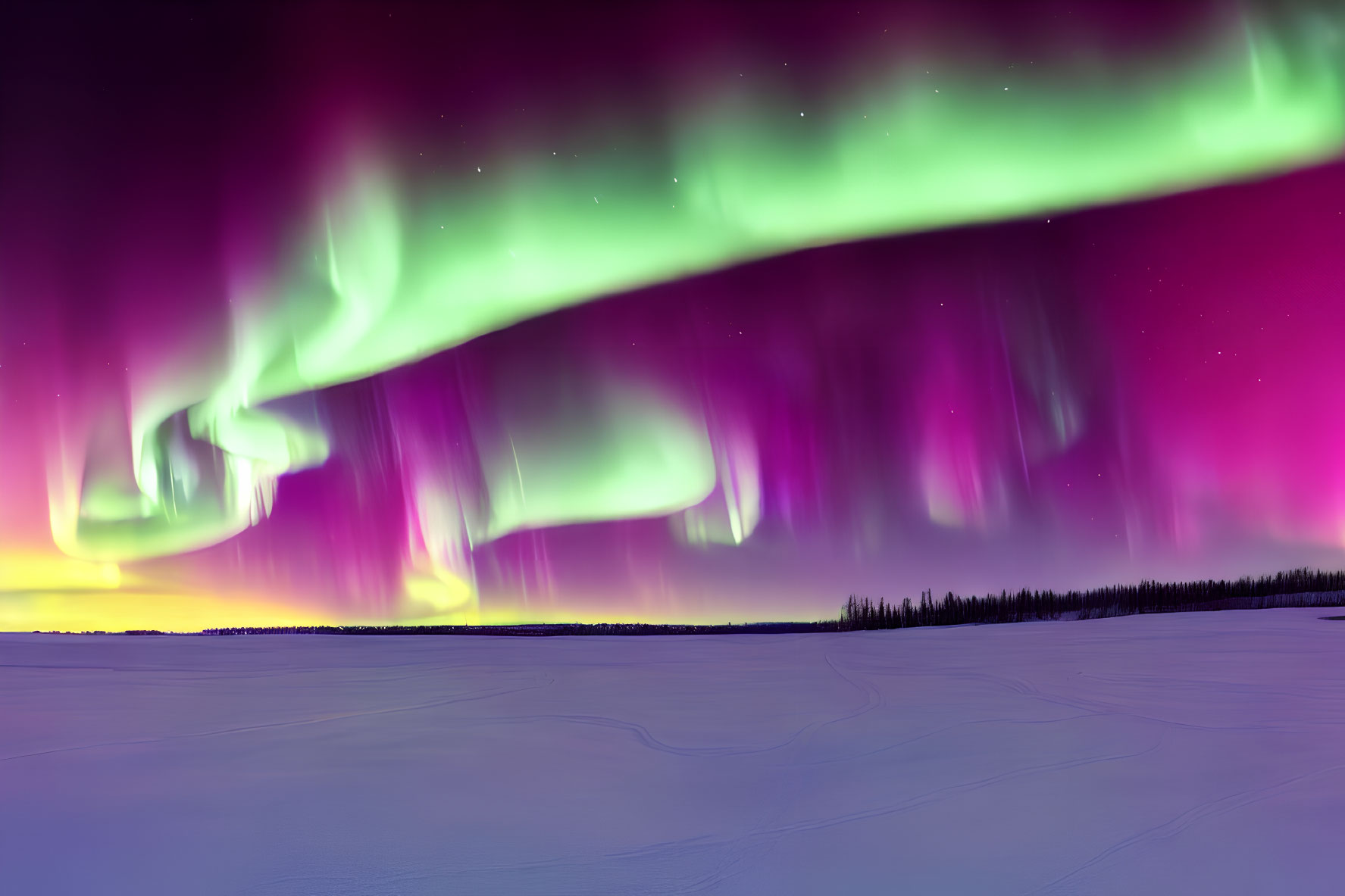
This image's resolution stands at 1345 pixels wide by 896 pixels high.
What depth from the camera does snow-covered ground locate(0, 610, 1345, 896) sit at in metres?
4.35

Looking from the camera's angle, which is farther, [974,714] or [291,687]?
[291,687]

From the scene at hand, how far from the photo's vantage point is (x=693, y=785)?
20.2ft

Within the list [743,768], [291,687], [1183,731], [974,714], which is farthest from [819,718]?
[291,687]

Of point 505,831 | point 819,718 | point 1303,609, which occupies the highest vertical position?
point 505,831

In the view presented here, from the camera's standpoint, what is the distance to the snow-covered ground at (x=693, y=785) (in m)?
4.35

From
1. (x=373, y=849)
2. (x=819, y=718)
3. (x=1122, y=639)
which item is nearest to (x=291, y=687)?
(x=819, y=718)

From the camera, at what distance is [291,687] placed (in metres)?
13.1

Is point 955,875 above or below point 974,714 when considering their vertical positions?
above

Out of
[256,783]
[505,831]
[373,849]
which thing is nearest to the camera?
[373,849]

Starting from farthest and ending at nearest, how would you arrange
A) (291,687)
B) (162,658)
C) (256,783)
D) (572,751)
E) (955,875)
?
(162,658)
(291,687)
(572,751)
(256,783)
(955,875)

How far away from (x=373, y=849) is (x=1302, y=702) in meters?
10.1

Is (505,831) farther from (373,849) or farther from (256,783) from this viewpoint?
(256,783)

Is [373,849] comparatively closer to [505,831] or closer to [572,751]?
[505,831]

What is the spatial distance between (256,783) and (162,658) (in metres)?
17.6
